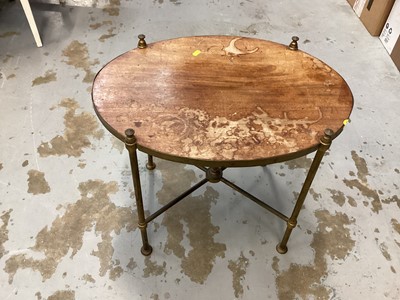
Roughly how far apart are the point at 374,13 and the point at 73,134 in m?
2.42

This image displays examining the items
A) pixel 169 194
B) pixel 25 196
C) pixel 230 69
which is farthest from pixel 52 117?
pixel 230 69

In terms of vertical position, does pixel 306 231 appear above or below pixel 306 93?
below

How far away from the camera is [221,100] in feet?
3.98

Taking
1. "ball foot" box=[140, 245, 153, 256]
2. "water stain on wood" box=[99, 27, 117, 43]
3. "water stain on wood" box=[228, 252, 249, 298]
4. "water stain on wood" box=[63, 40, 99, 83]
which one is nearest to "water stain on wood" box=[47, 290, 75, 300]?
"ball foot" box=[140, 245, 153, 256]

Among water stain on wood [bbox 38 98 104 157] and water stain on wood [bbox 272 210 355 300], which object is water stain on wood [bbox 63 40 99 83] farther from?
water stain on wood [bbox 272 210 355 300]

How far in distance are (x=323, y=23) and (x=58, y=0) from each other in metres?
2.23

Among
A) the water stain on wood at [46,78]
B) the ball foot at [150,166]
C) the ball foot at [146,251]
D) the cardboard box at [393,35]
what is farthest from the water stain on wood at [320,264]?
the water stain on wood at [46,78]

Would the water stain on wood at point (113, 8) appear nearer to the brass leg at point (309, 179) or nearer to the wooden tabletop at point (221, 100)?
the wooden tabletop at point (221, 100)

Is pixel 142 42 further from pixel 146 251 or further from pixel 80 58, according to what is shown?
pixel 80 58

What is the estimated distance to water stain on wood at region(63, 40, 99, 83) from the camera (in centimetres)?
230

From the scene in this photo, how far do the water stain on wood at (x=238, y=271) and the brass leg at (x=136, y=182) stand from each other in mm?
349

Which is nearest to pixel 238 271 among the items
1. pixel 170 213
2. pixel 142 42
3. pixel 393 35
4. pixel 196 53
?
pixel 170 213

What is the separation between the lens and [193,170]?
5.85 ft

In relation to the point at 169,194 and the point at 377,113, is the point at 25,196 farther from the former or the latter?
the point at 377,113
